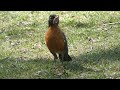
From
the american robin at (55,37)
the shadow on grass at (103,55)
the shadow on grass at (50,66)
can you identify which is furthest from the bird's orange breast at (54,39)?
the shadow on grass at (103,55)

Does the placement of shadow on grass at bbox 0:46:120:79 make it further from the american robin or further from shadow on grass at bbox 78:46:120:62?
the american robin

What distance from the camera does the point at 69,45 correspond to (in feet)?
34.3

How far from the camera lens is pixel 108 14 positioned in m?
13.4

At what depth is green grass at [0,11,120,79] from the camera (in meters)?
8.19

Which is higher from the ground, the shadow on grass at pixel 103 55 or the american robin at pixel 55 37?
the american robin at pixel 55 37

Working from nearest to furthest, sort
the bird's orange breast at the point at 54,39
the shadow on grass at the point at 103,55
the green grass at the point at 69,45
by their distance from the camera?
1. the bird's orange breast at the point at 54,39
2. the green grass at the point at 69,45
3. the shadow on grass at the point at 103,55

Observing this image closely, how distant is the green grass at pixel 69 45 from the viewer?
8.19 meters

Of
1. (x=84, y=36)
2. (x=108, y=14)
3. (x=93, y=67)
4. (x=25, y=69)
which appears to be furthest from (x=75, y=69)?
(x=108, y=14)

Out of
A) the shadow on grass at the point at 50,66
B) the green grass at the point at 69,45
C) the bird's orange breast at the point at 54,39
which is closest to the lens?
the bird's orange breast at the point at 54,39

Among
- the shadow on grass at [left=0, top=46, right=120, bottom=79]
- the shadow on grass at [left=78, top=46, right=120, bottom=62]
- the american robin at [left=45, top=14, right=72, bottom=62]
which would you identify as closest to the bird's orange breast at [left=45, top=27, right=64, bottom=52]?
the american robin at [left=45, top=14, right=72, bottom=62]

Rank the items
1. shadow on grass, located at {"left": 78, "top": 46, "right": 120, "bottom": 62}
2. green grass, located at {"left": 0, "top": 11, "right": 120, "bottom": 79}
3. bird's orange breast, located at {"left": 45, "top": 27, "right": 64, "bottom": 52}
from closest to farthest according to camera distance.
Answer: bird's orange breast, located at {"left": 45, "top": 27, "right": 64, "bottom": 52}
green grass, located at {"left": 0, "top": 11, "right": 120, "bottom": 79}
shadow on grass, located at {"left": 78, "top": 46, "right": 120, "bottom": 62}

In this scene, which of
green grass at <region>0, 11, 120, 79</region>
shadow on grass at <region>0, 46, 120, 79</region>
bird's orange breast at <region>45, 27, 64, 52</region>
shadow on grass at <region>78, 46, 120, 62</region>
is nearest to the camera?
bird's orange breast at <region>45, 27, 64, 52</region>

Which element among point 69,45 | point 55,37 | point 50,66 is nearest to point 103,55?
Result: point 69,45

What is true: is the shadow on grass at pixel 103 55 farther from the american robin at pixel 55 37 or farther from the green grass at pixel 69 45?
the american robin at pixel 55 37
